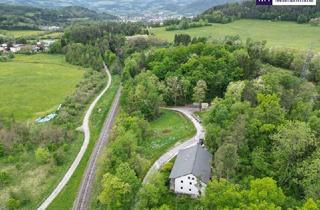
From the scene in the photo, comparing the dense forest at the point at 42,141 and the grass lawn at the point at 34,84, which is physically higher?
the grass lawn at the point at 34,84

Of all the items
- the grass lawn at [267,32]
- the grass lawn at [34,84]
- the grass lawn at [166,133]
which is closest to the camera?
the grass lawn at [166,133]

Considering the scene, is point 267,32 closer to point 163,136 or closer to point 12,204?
point 163,136

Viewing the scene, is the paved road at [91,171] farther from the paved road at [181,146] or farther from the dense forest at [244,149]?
the paved road at [181,146]

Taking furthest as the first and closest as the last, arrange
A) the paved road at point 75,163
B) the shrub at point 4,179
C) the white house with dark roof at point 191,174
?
the shrub at point 4,179 < the paved road at point 75,163 < the white house with dark roof at point 191,174

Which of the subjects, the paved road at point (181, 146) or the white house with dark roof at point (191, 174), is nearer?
the white house with dark roof at point (191, 174)

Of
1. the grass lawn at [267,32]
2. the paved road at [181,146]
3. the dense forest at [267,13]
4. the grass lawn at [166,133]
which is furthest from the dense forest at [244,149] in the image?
the dense forest at [267,13]

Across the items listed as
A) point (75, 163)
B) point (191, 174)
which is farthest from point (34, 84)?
point (191, 174)
